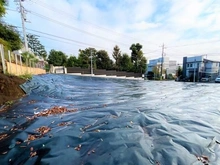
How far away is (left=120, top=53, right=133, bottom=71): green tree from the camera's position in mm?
25406

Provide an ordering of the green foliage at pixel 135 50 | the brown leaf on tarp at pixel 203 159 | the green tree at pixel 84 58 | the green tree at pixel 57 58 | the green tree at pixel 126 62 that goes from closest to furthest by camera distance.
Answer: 1. the brown leaf on tarp at pixel 203 159
2. the green tree at pixel 57 58
3. the green foliage at pixel 135 50
4. the green tree at pixel 84 58
5. the green tree at pixel 126 62

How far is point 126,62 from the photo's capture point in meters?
25.4

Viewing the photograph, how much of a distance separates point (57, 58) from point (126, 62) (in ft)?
40.4

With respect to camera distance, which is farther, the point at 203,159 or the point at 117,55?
the point at 117,55

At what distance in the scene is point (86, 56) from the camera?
25188mm

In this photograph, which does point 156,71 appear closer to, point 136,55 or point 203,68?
point 136,55

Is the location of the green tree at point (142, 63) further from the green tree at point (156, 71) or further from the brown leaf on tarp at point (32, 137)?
the brown leaf on tarp at point (32, 137)

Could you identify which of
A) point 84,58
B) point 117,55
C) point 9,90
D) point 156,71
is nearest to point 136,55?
point 117,55

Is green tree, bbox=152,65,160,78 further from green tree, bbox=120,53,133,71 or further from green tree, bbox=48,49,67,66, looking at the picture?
green tree, bbox=48,49,67,66

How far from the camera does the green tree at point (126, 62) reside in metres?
25.4

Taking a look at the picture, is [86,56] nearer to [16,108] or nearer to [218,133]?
[16,108]

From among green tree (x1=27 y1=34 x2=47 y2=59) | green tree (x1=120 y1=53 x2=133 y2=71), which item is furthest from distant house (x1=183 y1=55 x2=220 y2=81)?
green tree (x1=27 y1=34 x2=47 y2=59)

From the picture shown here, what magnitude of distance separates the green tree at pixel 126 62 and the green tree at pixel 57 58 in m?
10.4

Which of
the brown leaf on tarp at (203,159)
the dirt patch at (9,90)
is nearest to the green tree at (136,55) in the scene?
the dirt patch at (9,90)
